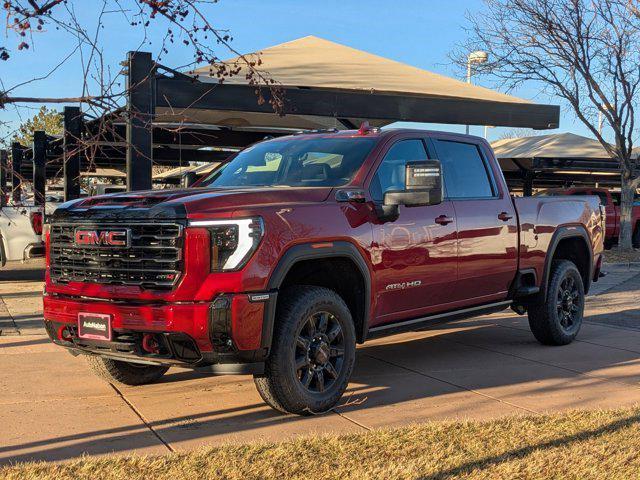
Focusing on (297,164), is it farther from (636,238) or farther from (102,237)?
(636,238)

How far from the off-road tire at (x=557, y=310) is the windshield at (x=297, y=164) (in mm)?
2827

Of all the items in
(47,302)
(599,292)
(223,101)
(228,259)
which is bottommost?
(599,292)

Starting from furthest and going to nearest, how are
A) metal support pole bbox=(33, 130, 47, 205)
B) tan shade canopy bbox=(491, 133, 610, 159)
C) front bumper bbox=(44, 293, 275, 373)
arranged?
tan shade canopy bbox=(491, 133, 610, 159) → metal support pole bbox=(33, 130, 47, 205) → front bumper bbox=(44, 293, 275, 373)

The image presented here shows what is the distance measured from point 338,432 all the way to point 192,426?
952mm

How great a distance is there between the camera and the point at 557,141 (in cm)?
2331

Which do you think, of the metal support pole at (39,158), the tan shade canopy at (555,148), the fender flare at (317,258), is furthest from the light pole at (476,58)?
the fender flare at (317,258)

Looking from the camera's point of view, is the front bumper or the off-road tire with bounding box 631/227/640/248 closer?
the front bumper

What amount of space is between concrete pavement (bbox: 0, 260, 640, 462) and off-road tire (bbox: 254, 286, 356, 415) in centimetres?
12

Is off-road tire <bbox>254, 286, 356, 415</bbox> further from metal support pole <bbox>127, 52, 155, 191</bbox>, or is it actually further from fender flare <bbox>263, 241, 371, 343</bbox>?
metal support pole <bbox>127, 52, 155, 191</bbox>

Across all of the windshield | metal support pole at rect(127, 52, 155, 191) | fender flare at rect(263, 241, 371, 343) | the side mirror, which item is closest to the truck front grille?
fender flare at rect(263, 241, 371, 343)

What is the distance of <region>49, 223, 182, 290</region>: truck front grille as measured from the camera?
4.86 meters

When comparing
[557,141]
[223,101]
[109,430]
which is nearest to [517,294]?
[109,430]

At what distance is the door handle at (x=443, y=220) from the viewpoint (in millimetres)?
6324

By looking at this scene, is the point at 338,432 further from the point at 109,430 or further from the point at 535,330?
the point at 535,330
